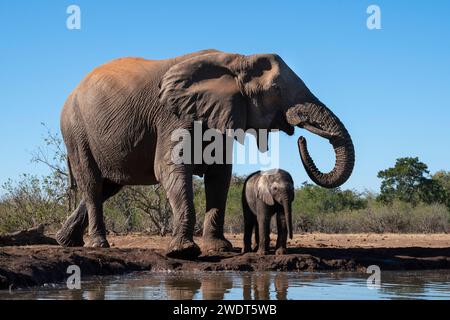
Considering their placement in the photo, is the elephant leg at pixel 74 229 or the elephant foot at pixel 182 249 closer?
the elephant foot at pixel 182 249

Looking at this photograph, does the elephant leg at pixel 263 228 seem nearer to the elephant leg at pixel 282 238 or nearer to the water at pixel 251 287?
the elephant leg at pixel 282 238

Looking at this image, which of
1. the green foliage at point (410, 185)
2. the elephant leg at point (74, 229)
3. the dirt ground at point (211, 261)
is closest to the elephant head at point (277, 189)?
the dirt ground at point (211, 261)

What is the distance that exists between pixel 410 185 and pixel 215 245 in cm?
2426

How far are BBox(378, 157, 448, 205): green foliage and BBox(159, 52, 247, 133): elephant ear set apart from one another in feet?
72.4

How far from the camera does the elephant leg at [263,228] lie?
1359 centimetres

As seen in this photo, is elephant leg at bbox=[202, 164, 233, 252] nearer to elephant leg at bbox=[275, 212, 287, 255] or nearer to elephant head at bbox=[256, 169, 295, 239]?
elephant head at bbox=[256, 169, 295, 239]

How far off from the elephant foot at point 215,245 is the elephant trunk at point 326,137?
1.98m

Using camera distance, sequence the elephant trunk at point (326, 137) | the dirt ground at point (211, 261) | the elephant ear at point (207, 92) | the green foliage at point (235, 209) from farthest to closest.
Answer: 1. the green foliage at point (235, 209)
2. the elephant ear at point (207, 92)
3. the elephant trunk at point (326, 137)
4. the dirt ground at point (211, 261)

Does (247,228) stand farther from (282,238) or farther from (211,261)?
(211,261)

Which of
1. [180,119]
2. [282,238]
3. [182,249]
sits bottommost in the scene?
[182,249]

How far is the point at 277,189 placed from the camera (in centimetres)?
1351

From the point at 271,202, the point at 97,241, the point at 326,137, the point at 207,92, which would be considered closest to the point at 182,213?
the point at 271,202

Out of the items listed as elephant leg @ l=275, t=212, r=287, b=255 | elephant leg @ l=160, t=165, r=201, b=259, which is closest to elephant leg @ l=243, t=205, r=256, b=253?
elephant leg @ l=275, t=212, r=287, b=255

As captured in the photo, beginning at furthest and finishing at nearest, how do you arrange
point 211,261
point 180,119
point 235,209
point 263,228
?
point 235,209 → point 180,119 → point 263,228 → point 211,261
